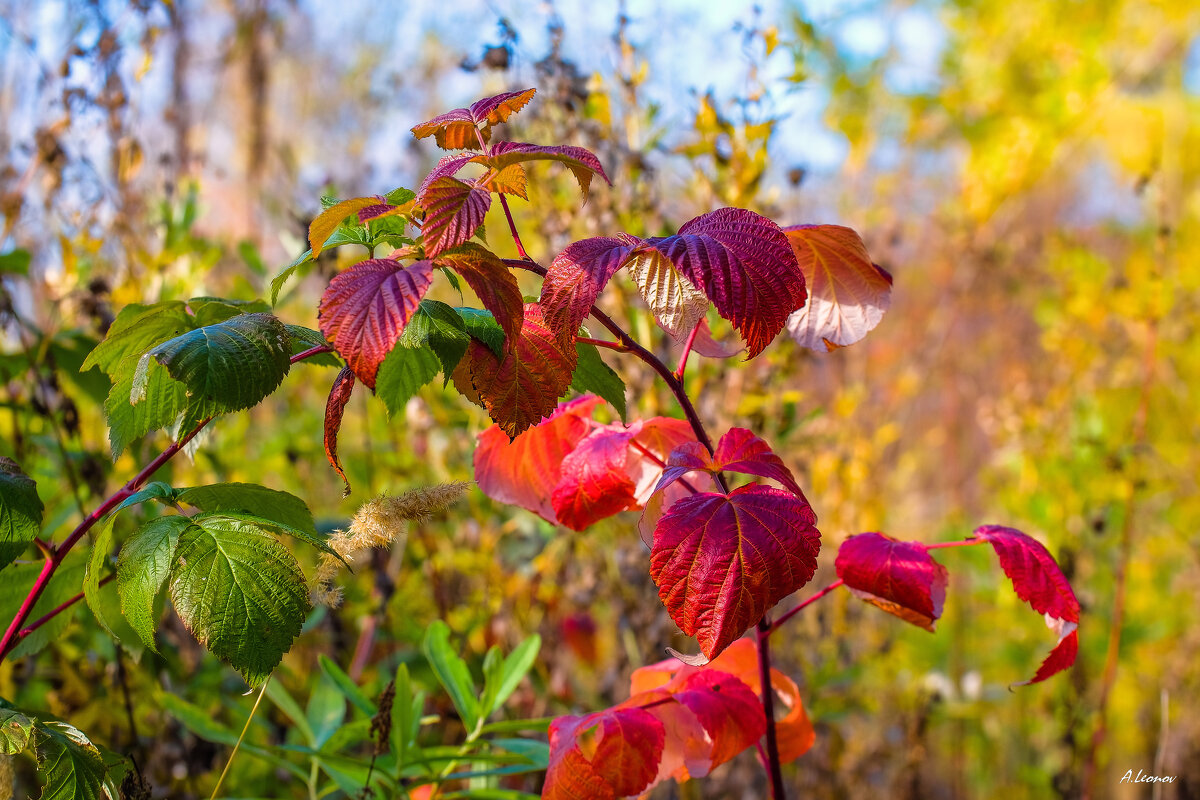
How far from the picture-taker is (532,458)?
906 millimetres

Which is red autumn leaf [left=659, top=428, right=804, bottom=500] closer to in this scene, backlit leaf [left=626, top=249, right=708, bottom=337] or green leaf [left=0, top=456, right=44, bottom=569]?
backlit leaf [left=626, top=249, right=708, bottom=337]

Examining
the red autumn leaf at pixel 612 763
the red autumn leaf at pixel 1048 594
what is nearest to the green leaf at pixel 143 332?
the red autumn leaf at pixel 612 763

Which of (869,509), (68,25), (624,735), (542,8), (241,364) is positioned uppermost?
(68,25)

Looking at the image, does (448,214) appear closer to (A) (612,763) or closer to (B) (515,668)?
(A) (612,763)

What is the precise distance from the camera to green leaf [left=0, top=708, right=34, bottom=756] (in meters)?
0.64

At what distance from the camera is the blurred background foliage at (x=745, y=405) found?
5.19ft

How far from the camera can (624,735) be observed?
77cm

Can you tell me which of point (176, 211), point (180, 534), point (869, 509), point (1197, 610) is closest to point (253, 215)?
point (176, 211)

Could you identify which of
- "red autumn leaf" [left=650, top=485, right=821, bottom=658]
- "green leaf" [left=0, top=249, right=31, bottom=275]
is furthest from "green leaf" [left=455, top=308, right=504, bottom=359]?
"green leaf" [left=0, top=249, right=31, bottom=275]

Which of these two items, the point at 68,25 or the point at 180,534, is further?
the point at 68,25

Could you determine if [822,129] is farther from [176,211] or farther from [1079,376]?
[176,211]

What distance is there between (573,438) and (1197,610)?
127 inches

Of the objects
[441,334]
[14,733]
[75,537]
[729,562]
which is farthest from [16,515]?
[729,562]

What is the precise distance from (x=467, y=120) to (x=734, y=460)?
40 centimetres
